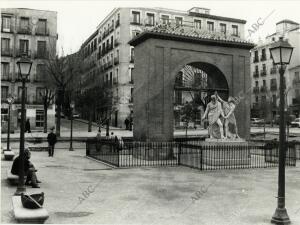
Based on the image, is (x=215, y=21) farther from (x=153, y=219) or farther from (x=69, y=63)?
(x=153, y=219)

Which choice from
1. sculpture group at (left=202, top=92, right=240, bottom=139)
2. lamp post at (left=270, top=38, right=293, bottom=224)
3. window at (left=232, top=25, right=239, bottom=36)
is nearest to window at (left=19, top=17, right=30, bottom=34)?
window at (left=232, top=25, right=239, bottom=36)

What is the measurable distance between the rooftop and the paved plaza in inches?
242

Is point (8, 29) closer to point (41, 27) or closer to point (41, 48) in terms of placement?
point (41, 27)

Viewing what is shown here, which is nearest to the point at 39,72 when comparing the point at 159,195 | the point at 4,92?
the point at 4,92

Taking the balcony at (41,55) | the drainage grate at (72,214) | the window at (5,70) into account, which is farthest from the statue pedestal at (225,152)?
the window at (5,70)

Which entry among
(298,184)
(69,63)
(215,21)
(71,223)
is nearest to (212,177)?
(298,184)

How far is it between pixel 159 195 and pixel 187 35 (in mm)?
10010

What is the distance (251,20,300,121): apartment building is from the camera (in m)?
51.4

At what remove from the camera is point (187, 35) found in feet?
59.8

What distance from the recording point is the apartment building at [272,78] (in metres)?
51.4

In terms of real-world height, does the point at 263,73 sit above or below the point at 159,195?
above

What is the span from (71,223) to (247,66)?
48.4 feet

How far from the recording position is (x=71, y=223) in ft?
24.2

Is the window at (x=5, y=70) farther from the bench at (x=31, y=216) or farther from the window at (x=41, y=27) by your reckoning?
the bench at (x=31, y=216)
